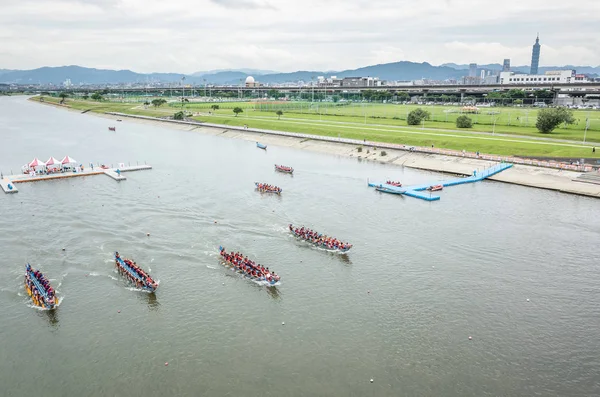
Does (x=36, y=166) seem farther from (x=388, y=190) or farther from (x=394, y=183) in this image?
(x=394, y=183)

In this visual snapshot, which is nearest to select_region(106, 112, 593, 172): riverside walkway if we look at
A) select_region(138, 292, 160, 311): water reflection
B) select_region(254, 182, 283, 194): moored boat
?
select_region(254, 182, 283, 194): moored boat

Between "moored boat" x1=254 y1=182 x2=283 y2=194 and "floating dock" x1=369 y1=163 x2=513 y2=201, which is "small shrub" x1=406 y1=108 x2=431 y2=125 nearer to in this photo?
"floating dock" x1=369 y1=163 x2=513 y2=201

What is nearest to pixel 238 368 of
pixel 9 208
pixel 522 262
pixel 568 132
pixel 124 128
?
pixel 522 262

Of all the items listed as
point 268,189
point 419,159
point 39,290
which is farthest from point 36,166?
point 419,159

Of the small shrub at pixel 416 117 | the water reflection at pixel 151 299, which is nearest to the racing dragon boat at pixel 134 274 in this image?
the water reflection at pixel 151 299

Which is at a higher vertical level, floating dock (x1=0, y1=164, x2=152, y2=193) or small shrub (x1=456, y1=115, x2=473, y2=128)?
small shrub (x1=456, y1=115, x2=473, y2=128)
